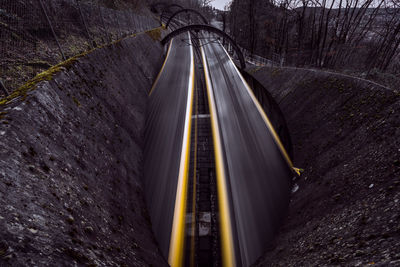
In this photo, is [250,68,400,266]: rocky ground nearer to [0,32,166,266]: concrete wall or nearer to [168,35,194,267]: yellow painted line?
[168,35,194,267]: yellow painted line

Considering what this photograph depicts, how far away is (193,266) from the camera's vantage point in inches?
221

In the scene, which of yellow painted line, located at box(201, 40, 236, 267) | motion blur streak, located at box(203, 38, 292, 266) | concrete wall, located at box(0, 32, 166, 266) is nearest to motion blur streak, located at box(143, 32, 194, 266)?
concrete wall, located at box(0, 32, 166, 266)

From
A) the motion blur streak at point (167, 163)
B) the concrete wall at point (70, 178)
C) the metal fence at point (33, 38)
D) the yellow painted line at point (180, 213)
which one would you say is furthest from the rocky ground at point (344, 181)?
the metal fence at point (33, 38)

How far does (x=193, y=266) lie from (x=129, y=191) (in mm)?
2899

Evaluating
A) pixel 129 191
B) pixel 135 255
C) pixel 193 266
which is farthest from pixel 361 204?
pixel 129 191

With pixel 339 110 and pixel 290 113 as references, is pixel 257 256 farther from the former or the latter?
pixel 290 113

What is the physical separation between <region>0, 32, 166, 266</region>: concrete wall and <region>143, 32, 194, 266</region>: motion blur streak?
52cm

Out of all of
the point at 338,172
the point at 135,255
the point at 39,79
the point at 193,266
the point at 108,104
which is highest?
the point at 39,79

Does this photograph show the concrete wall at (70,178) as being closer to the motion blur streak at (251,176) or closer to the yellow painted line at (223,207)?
the yellow painted line at (223,207)

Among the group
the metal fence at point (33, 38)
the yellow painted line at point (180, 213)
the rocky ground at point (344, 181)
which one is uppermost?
the metal fence at point (33, 38)

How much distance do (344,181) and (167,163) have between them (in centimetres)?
638

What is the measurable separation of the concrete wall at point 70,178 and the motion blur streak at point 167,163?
52cm

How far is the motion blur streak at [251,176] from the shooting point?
614 centimetres

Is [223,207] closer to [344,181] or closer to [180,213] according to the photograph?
[180,213]
